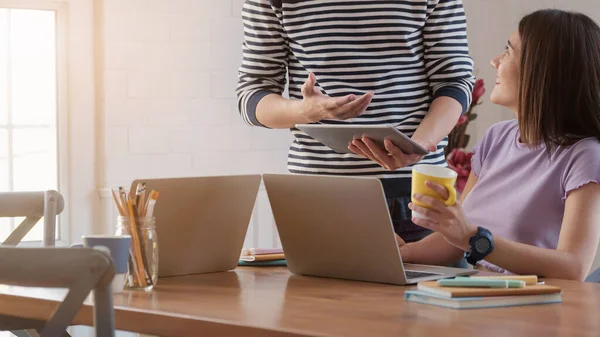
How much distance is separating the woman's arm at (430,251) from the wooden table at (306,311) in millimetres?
248

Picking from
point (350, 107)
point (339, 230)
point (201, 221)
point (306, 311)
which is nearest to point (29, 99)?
point (201, 221)

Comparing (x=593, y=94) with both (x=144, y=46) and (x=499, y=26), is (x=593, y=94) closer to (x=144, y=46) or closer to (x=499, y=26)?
(x=144, y=46)

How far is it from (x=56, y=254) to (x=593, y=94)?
1305 mm

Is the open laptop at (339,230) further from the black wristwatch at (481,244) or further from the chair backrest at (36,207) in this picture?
the chair backrest at (36,207)

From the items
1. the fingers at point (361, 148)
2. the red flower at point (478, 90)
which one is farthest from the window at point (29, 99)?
the fingers at point (361, 148)

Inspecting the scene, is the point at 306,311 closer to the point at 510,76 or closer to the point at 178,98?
the point at 510,76

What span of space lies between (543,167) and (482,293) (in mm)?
666

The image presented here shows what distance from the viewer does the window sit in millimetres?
3482

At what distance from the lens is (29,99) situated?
11.5ft

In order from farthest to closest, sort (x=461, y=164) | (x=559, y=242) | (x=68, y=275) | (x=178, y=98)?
(x=461, y=164), (x=178, y=98), (x=559, y=242), (x=68, y=275)

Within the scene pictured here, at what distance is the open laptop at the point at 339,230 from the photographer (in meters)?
1.56

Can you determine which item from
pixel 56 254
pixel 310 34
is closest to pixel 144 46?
pixel 310 34

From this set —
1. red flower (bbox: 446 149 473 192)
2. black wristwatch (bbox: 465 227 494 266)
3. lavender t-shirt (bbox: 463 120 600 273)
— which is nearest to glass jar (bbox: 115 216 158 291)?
black wristwatch (bbox: 465 227 494 266)

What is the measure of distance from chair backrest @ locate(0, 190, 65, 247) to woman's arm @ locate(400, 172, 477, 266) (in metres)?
0.73
